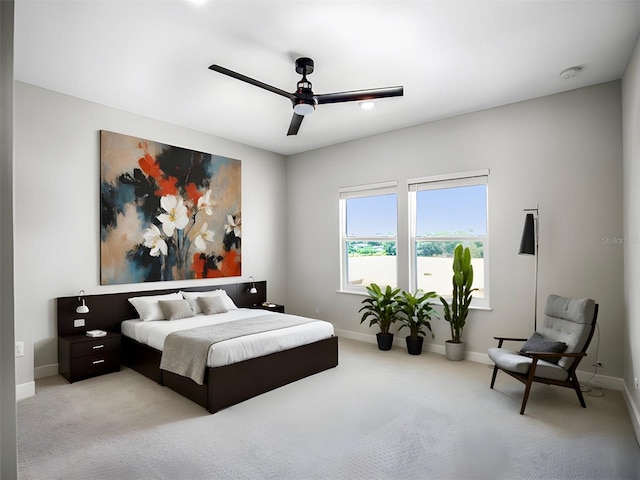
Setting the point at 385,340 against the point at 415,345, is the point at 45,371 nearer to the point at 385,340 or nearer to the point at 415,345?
the point at 385,340

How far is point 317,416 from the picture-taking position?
3107mm

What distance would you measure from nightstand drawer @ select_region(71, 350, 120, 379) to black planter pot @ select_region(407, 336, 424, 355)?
3.45 m

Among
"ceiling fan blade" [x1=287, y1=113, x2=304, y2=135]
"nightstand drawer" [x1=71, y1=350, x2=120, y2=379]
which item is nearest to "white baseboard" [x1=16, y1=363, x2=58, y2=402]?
"nightstand drawer" [x1=71, y1=350, x2=120, y2=379]

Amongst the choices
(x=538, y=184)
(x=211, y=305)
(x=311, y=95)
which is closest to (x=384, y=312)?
(x=211, y=305)

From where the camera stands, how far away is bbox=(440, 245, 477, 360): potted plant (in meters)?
4.47

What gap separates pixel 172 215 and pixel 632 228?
4985mm

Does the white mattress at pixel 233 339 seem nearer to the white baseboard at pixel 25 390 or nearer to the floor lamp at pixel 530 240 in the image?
the white baseboard at pixel 25 390

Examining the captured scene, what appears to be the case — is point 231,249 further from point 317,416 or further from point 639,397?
point 639,397

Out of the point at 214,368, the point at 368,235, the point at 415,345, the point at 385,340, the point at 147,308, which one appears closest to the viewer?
the point at 214,368

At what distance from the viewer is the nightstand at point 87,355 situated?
3.83 metres

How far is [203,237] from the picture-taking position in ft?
17.8

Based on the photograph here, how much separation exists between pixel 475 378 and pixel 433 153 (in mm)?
2789

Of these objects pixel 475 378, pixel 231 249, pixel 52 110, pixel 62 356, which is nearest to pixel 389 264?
pixel 475 378

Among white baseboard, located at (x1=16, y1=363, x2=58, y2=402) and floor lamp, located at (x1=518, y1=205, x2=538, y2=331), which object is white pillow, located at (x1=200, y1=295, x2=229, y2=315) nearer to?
white baseboard, located at (x1=16, y1=363, x2=58, y2=402)
